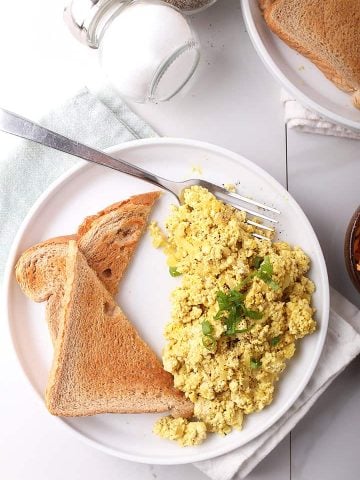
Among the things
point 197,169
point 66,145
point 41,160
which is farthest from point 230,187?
point 41,160

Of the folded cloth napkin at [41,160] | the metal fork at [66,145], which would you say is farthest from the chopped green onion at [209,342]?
the folded cloth napkin at [41,160]

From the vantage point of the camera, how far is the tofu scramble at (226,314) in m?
1.90

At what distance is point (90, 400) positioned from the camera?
2.03 meters

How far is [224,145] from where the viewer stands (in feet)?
7.18

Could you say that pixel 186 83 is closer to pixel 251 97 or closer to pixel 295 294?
pixel 251 97

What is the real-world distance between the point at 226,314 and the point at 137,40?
2.52 ft

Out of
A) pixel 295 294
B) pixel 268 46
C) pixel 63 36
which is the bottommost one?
pixel 295 294

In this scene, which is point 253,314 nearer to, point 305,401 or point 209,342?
point 209,342

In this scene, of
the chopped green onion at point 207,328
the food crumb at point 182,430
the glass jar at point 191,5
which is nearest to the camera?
the chopped green onion at point 207,328

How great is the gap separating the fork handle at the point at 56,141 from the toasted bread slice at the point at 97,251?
0.36ft

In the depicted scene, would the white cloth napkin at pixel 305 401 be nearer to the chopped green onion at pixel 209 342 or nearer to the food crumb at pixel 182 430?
the food crumb at pixel 182 430

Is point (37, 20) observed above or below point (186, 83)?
above

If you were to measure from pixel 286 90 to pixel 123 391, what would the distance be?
3.18 feet

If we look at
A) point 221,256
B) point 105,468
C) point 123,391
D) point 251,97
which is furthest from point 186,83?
point 105,468
